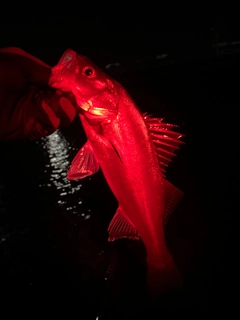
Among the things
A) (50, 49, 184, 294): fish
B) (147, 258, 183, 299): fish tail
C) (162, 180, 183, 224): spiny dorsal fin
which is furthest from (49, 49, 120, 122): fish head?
(147, 258, 183, 299): fish tail

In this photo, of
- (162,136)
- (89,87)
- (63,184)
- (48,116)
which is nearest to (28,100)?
(48,116)

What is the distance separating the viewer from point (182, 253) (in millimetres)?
2887

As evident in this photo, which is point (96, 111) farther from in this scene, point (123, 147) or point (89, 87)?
point (123, 147)

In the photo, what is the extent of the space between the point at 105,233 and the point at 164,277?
7.99 feet

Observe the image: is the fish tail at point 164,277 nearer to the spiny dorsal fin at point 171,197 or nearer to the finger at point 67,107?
the spiny dorsal fin at point 171,197

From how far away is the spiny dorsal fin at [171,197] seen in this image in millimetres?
1437

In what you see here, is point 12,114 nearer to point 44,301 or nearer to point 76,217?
point 44,301

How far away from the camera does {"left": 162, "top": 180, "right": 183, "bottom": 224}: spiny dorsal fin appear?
56.6 inches

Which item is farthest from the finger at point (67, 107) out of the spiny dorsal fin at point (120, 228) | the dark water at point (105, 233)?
the dark water at point (105, 233)

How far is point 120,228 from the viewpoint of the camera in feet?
4.87

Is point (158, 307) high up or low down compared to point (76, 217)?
up

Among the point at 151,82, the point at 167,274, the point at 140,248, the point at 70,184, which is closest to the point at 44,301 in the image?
the point at 140,248

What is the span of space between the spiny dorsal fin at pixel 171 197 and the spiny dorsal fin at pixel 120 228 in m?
0.23

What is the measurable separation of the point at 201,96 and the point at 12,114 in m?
4.89
